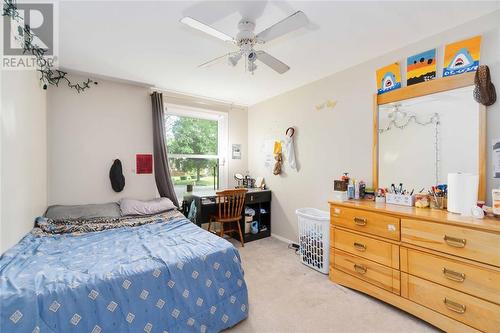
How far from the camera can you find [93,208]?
8.73 feet

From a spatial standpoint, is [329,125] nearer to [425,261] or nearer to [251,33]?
[251,33]

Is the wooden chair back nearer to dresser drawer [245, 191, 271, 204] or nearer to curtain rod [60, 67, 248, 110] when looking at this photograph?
dresser drawer [245, 191, 271, 204]

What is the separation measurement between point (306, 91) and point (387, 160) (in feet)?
4.91

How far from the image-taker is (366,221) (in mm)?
2055

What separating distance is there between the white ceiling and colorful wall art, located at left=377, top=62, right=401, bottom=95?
19cm

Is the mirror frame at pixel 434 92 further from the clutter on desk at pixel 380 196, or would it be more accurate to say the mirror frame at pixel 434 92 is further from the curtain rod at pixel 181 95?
the curtain rod at pixel 181 95

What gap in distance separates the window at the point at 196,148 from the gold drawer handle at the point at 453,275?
3212 millimetres

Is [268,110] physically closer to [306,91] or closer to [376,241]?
[306,91]

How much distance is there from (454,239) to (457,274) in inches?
9.4

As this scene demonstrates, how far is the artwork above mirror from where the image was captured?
1.85m

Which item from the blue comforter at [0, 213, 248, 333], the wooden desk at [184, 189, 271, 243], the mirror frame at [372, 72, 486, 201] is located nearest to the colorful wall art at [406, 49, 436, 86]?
the mirror frame at [372, 72, 486, 201]

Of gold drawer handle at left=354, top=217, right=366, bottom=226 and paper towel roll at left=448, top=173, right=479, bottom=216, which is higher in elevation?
paper towel roll at left=448, top=173, right=479, bottom=216

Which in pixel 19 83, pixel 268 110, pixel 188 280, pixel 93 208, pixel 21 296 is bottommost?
pixel 188 280

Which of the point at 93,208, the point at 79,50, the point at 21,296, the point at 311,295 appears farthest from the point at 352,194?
the point at 79,50
